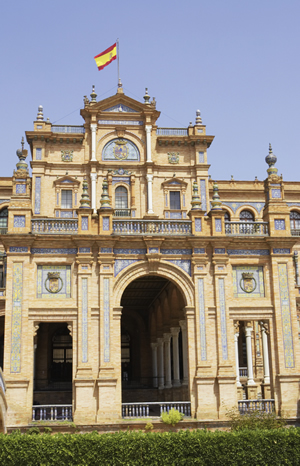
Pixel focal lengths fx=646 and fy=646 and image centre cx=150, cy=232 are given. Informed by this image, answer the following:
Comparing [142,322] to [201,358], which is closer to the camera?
[201,358]

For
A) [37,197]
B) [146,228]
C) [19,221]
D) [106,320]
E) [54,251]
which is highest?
[37,197]

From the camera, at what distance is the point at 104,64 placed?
42.7 m

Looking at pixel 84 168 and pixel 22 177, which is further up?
pixel 84 168

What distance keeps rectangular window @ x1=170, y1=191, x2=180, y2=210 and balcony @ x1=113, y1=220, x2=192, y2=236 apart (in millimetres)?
12554

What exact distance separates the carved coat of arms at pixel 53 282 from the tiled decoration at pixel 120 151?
15.3m

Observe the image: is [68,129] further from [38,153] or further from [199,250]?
[199,250]

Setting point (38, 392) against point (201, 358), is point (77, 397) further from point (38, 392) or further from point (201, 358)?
point (38, 392)

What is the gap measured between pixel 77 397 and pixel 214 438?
7428 millimetres

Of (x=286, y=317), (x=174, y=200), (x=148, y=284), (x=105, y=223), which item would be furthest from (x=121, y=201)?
(x=286, y=317)

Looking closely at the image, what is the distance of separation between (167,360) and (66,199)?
41.2 feet

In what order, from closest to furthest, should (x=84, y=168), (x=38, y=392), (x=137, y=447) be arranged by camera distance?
(x=137, y=447) < (x=38, y=392) < (x=84, y=168)

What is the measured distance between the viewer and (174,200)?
4212cm

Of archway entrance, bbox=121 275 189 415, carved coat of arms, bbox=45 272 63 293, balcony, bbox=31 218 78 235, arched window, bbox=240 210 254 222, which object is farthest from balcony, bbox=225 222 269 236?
arched window, bbox=240 210 254 222

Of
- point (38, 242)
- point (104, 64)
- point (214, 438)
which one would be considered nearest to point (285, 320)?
point (214, 438)
